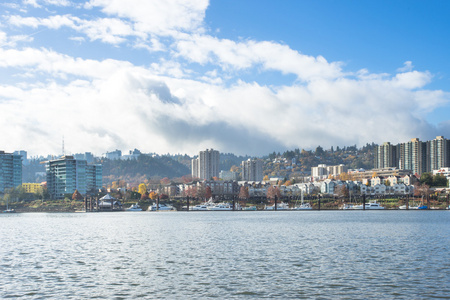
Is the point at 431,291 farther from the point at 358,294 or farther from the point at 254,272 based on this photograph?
the point at 254,272

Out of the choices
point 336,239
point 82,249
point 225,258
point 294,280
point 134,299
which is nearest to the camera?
point 134,299

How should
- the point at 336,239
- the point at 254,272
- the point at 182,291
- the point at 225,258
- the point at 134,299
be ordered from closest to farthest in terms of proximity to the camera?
1. the point at 134,299
2. the point at 182,291
3. the point at 254,272
4. the point at 225,258
5. the point at 336,239

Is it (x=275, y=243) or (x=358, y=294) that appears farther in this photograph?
(x=275, y=243)

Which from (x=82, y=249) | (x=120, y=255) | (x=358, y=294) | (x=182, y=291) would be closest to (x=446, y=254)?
(x=358, y=294)

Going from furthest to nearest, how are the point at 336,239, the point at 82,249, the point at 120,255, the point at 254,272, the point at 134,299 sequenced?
the point at 336,239 < the point at 82,249 < the point at 120,255 < the point at 254,272 < the point at 134,299

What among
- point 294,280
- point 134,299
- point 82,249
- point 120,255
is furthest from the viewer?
point 82,249

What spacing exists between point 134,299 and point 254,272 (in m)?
12.5

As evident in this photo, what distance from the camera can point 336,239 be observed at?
226 feet

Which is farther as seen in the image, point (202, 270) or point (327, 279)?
point (202, 270)

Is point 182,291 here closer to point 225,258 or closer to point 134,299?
point 134,299

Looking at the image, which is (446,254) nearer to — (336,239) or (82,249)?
(336,239)

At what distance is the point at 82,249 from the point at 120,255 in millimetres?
8789

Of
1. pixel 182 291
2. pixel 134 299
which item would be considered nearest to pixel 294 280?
pixel 182 291

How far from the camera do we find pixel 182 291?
3419 centimetres
